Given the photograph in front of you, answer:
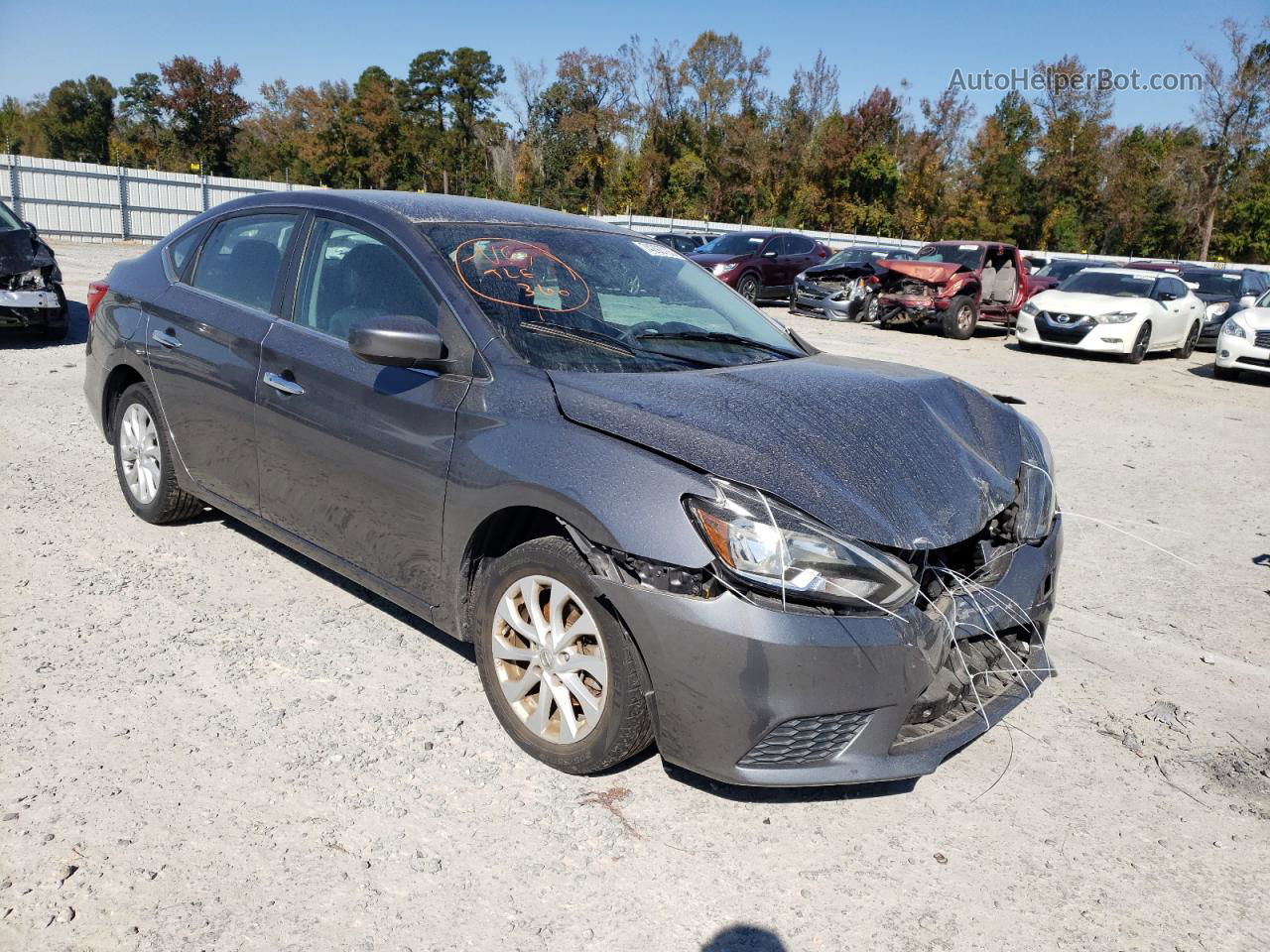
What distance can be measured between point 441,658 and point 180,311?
207cm

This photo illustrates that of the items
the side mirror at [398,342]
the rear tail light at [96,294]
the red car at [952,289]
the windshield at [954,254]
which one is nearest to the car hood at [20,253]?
the rear tail light at [96,294]

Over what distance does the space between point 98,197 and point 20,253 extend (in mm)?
22942

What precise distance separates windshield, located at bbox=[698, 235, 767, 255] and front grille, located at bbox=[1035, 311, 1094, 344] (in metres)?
7.74

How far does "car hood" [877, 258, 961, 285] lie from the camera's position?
17.1m

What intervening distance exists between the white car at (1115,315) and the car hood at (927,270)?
5.62 feet

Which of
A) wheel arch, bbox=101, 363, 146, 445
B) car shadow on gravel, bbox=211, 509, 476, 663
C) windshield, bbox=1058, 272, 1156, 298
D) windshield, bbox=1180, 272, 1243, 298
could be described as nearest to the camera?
car shadow on gravel, bbox=211, 509, 476, 663

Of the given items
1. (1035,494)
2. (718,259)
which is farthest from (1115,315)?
(1035,494)

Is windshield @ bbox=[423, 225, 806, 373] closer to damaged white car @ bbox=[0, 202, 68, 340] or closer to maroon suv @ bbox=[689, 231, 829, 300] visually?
damaged white car @ bbox=[0, 202, 68, 340]

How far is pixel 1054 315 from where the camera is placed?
50.5 ft

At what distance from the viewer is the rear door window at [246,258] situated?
4.03 m

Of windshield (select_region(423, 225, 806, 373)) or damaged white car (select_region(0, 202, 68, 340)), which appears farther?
damaged white car (select_region(0, 202, 68, 340))

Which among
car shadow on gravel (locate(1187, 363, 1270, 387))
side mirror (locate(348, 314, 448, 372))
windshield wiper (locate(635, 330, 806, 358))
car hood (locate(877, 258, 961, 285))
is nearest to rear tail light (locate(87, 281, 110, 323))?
side mirror (locate(348, 314, 448, 372))

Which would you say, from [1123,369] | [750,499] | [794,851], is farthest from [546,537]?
[1123,369]

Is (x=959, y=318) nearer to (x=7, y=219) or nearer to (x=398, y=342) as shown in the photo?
(x=7, y=219)
